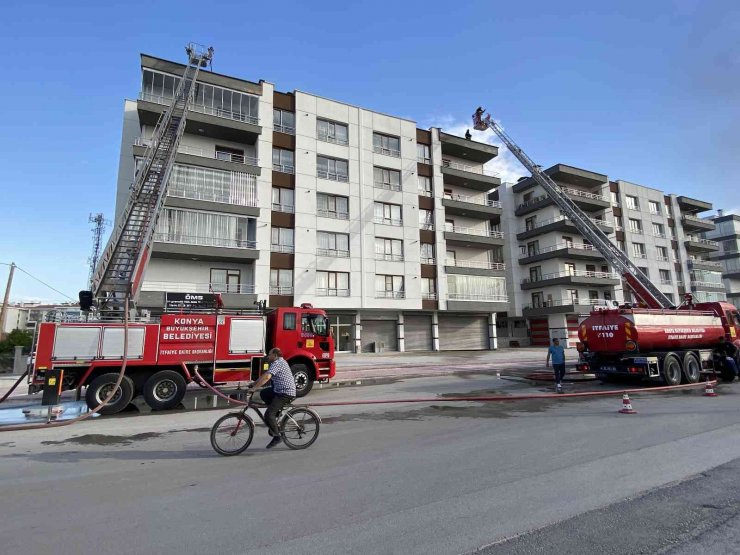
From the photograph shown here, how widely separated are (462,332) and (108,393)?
3219 centimetres

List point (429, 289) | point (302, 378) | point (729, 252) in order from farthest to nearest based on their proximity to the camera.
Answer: point (729, 252), point (429, 289), point (302, 378)

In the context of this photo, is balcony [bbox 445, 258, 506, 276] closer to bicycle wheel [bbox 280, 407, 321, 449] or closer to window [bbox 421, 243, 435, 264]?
window [bbox 421, 243, 435, 264]

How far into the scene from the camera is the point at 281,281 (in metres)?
30.0

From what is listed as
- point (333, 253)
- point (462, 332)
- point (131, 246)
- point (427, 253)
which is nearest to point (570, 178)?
point (427, 253)

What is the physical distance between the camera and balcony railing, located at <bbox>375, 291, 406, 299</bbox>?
33438 mm

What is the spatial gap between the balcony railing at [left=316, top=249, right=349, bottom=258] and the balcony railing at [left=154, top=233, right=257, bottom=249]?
5.03 m

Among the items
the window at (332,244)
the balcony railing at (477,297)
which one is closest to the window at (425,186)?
the window at (332,244)

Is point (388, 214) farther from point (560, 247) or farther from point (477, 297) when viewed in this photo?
point (560, 247)

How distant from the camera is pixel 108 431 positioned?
8.56 meters

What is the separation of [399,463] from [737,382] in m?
16.2

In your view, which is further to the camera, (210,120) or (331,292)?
(331,292)

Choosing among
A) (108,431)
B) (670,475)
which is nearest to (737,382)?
(670,475)

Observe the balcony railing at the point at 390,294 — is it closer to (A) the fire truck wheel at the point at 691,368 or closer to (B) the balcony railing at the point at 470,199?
(B) the balcony railing at the point at 470,199

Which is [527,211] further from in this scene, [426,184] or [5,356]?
[5,356]
